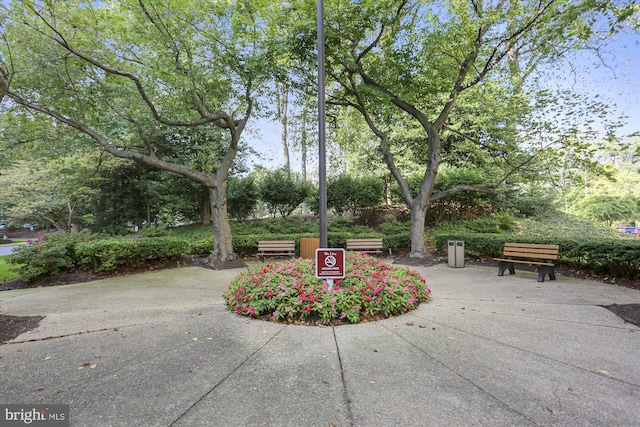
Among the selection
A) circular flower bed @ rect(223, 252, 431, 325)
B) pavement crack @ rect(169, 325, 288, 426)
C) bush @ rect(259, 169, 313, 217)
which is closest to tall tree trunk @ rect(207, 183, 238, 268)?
circular flower bed @ rect(223, 252, 431, 325)

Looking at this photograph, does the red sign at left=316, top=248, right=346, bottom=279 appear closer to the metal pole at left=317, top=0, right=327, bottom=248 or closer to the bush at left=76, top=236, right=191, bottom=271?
the metal pole at left=317, top=0, right=327, bottom=248

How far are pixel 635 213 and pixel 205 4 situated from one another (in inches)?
833

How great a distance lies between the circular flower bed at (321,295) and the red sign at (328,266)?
0.61 ft

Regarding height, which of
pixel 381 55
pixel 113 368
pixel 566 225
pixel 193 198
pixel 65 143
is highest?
pixel 381 55

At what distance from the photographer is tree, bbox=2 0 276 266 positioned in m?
7.09

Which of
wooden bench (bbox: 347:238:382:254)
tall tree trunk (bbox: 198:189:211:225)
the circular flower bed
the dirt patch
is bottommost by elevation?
the dirt patch

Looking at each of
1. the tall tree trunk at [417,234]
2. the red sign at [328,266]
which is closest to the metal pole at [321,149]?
the red sign at [328,266]

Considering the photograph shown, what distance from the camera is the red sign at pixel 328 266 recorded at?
4.39m

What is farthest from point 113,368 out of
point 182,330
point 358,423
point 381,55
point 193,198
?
point 193,198

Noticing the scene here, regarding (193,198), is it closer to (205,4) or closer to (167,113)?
(167,113)

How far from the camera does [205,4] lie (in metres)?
8.16

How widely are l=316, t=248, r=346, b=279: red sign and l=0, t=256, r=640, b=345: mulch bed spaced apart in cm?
381

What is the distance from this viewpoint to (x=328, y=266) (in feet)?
14.4

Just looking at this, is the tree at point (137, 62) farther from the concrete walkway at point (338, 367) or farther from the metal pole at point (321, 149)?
the concrete walkway at point (338, 367)
